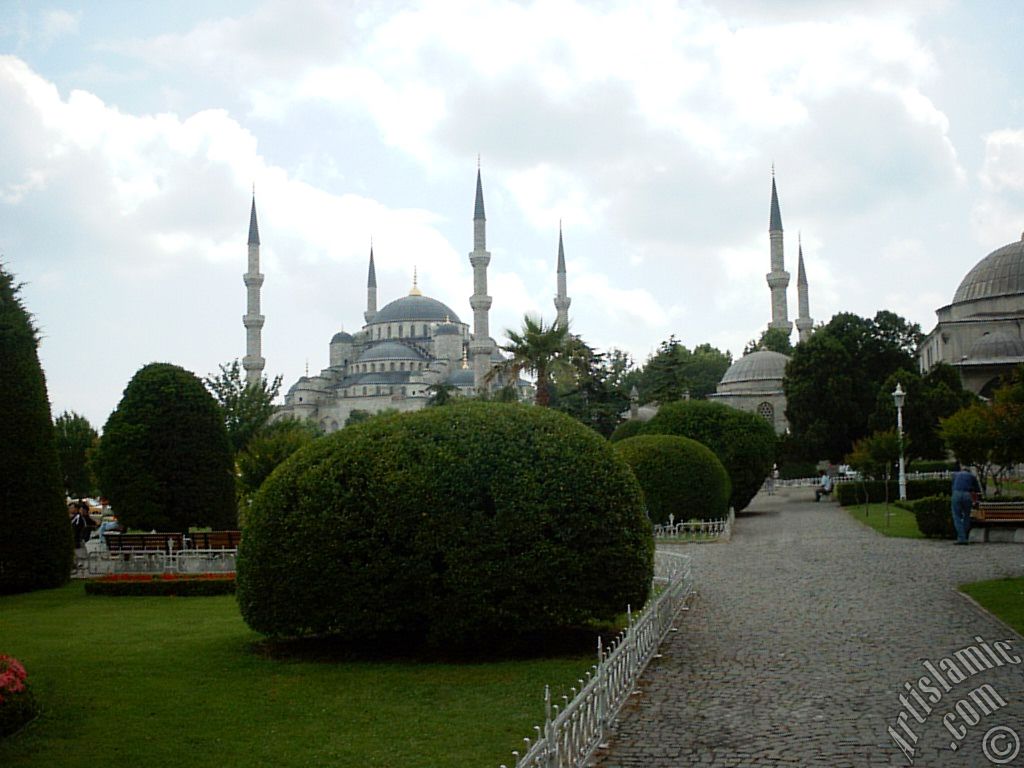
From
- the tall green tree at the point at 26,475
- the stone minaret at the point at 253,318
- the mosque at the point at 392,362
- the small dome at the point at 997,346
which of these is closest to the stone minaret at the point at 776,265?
the mosque at the point at 392,362

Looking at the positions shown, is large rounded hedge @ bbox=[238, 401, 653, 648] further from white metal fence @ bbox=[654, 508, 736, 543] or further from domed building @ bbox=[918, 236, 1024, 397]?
domed building @ bbox=[918, 236, 1024, 397]

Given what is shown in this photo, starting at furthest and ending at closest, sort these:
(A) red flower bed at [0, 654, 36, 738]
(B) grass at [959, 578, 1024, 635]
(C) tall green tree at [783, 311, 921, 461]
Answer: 1. (C) tall green tree at [783, 311, 921, 461]
2. (B) grass at [959, 578, 1024, 635]
3. (A) red flower bed at [0, 654, 36, 738]

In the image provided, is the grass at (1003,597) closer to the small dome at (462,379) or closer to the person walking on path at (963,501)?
the person walking on path at (963,501)

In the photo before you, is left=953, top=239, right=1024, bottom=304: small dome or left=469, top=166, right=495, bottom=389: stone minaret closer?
left=953, top=239, right=1024, bottom=304: small dome

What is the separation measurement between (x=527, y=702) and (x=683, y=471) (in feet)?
50.7

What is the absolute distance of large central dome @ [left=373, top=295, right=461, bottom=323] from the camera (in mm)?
100500

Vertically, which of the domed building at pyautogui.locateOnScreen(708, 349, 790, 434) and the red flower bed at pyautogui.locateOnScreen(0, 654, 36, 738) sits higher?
the domed building at pyautogui.locateOnScreen(708, 349, 790, 434)

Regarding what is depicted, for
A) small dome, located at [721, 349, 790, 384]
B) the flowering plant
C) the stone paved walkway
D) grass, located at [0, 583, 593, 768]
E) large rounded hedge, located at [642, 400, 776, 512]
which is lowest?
the stone paved walkway

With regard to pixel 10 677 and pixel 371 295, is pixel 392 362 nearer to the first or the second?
pixel 371 295

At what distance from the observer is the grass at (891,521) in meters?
20.5

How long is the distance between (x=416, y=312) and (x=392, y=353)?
25.2 feet

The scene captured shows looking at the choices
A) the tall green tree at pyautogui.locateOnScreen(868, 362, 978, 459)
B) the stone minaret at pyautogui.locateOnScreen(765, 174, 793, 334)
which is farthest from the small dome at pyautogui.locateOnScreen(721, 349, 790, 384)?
the tall green tree at pyautogui.locateOnScreen(868, 362, 978, 459)

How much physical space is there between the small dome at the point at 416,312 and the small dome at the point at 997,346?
202 ft

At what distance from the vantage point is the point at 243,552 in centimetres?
914
